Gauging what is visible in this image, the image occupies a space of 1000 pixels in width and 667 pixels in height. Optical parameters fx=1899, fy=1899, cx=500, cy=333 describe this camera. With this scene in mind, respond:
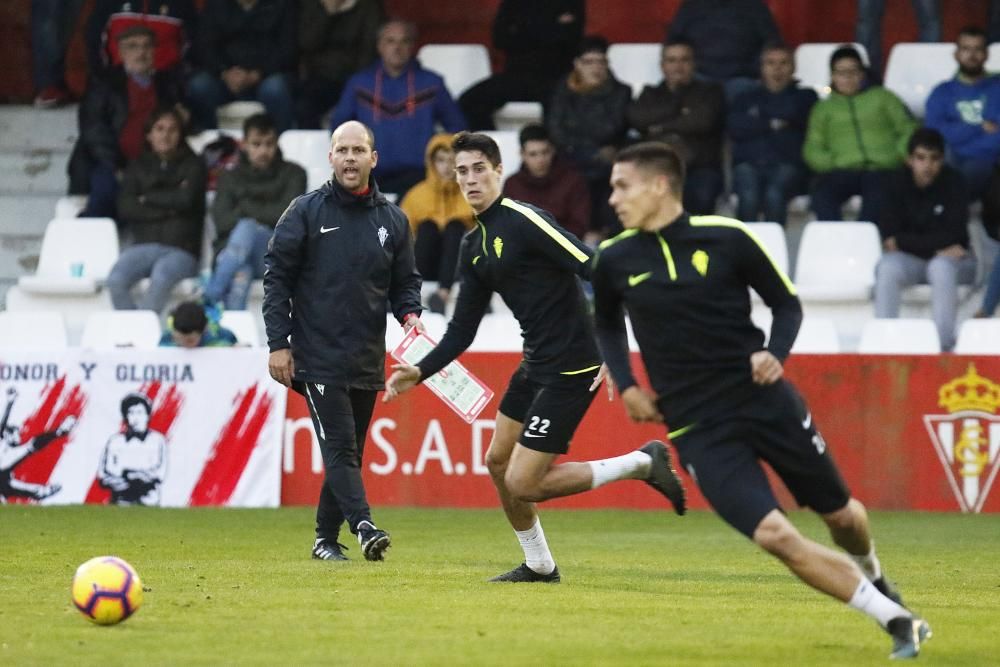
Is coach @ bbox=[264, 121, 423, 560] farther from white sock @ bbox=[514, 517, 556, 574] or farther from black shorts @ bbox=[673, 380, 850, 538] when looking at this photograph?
black shorts @ bbox=[673, 380, 850, 538]

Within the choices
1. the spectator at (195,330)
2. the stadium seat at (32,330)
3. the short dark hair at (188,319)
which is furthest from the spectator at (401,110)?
the short dark hair at (188,319)

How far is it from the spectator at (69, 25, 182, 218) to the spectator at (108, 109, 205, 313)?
0.71 meters

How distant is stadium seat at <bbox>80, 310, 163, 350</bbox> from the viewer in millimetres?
16203

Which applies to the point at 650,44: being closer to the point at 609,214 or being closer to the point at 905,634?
the point at 609,214

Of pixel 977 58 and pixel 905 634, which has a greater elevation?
pixel 977 58

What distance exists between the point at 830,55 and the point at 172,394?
7.25m

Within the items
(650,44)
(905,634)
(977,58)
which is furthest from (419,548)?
(650,44)

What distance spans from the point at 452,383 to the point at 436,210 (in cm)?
666

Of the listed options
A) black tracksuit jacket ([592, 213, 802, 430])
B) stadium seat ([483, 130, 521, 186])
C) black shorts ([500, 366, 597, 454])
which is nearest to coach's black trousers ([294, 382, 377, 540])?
black shorts ([500, 366, 597, 454])

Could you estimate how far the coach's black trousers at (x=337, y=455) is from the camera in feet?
33.6

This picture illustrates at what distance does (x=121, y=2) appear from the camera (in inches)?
762

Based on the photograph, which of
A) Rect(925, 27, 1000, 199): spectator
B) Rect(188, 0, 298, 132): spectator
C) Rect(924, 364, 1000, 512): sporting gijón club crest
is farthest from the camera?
Rect(188, 0, 298, 132): spectator

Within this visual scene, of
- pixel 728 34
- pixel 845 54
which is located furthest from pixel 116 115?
pixel 845 54

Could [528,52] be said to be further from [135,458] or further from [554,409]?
[554,409]
